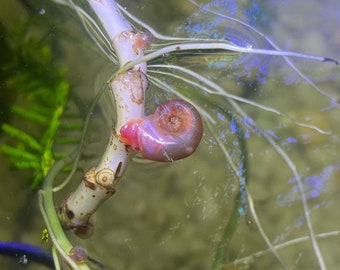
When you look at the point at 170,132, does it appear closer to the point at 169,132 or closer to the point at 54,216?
the point at 169,132

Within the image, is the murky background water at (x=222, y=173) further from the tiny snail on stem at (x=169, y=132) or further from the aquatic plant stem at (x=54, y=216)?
the tiny snail on stem at (x=169, y=132)

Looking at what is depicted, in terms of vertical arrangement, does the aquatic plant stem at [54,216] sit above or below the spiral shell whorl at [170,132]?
below

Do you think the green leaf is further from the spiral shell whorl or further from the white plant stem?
the spiral shell whorl

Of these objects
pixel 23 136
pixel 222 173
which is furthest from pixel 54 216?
pixel 222 173

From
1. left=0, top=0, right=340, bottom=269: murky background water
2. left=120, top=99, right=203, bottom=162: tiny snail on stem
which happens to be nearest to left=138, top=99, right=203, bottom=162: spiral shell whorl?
left=120, top=99, right=203, bottom=162: tiny snail on stem

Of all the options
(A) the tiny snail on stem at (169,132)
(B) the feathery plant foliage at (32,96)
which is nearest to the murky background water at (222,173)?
(B) the feathery plant foliage at (32,96)

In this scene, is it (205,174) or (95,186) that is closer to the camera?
(95,186)

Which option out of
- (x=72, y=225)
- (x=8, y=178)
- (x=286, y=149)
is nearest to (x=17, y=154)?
(x=8, y=178)

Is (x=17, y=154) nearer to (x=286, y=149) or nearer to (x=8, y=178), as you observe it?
(x=8, y=178)
